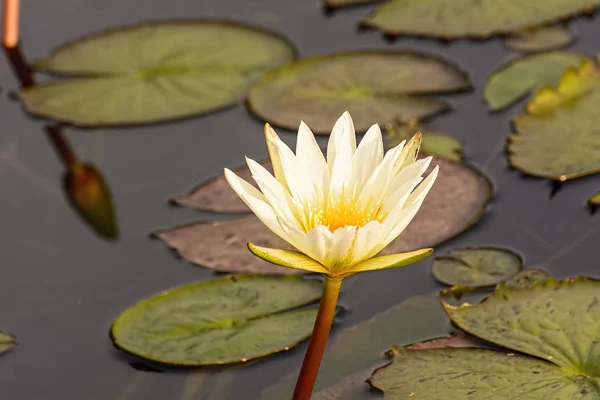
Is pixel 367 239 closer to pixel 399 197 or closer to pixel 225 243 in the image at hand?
pixel 399 197

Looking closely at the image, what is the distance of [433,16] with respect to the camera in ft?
10.6

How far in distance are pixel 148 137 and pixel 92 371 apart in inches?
40.6

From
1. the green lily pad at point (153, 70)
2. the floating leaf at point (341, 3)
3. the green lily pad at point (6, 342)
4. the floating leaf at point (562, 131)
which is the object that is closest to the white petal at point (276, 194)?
the green lily pad at point (6, 342)

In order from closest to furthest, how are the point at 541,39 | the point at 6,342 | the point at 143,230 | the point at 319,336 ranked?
the point at 319,336 < the point at 6,342 < the point at 143,230 < the point at 541,39

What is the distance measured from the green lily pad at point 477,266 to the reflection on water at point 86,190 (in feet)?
2.95

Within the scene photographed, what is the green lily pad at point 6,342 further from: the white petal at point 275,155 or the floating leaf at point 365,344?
the white petal at point 275,155

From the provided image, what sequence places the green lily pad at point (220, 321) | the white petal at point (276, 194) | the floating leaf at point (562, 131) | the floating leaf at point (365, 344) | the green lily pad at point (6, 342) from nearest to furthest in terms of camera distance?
the white petal at point (276, 194)
the floating leaf at point (365, 344)
the green lily pad at point (220, 321)
the green lily pad at point (6, 342)
the floating leaf at point (562, 131)

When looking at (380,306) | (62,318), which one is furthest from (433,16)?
(62,318)

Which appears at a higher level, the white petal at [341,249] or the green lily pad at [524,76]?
the green lily pad at [524,76]

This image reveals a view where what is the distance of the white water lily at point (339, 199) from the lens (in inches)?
56.5

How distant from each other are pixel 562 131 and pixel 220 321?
3.78 feet

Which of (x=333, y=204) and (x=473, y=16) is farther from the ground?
(x=473, y=16)

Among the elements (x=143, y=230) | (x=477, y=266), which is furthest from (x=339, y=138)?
(x=143, y=230)

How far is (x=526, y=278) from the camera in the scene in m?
2.09
